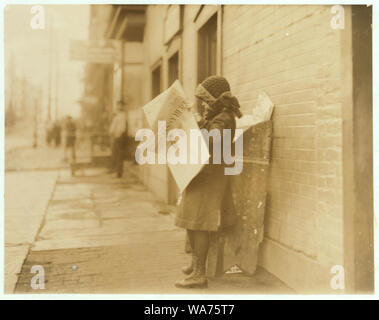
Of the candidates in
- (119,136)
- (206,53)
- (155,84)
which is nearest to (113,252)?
(206,53)

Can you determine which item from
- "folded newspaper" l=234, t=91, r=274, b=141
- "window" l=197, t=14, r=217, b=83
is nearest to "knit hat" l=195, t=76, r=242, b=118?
"folded newspaper" l=234, t=91, r=274, b=141

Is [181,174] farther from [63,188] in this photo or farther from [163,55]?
[63,188]

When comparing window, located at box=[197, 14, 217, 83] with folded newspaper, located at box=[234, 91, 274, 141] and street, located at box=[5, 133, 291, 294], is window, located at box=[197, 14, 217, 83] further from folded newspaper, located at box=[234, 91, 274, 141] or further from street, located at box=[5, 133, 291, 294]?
street, located at box=[5, 133, 291, 294]

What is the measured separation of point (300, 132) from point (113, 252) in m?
2.54

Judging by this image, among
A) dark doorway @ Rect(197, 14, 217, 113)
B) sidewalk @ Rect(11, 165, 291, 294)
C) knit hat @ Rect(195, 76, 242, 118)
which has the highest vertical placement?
dark doorway @ Rect(197, 14, 217, 113)

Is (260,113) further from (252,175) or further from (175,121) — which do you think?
(175,121)

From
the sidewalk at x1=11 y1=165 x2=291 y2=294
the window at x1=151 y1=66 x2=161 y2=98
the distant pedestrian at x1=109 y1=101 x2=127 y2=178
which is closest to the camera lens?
the sidewalk at x1=11 y1=165 x2=291 y2=294

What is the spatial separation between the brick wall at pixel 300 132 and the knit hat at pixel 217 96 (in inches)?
23.6

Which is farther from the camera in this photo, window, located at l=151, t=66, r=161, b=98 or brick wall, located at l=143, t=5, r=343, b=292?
window, located at l=151, t=66, r=161, b=98

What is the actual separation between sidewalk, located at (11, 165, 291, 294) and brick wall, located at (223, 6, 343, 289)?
17.5 inches

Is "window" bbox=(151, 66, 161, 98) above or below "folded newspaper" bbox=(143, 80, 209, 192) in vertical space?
above

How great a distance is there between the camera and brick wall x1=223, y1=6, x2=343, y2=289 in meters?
3.18

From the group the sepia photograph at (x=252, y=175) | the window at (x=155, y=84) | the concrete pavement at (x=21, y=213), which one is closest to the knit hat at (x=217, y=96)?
the sepia photograph at (x=252, y=175)

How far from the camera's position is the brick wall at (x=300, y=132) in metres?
3.18
